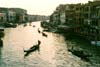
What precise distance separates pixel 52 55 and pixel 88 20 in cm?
3819

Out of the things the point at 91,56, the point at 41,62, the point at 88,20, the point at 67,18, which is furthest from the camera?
the point at 67,18

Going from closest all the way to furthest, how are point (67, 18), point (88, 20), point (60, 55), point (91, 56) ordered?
point (91, 56) → point (60, 55) → point (88, 20) → point (67, 18)

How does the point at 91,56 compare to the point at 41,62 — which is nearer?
the point at 41,62

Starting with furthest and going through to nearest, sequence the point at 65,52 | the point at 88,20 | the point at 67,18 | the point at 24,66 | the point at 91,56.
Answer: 1. the point at 67,18
2. the point at 88,20
3. the point at 65,52
4. the point at 91,56
5. the point at 24,66

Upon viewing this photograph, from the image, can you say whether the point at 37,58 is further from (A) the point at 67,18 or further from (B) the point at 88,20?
(A) the point at 67,18

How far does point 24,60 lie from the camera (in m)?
50.9

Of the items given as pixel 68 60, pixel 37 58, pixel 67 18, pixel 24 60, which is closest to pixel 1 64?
pixel 24 60

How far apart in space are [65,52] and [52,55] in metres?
4.10

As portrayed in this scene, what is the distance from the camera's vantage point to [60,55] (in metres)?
56.5

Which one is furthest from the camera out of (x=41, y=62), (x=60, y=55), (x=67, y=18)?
(x=67, y=18)

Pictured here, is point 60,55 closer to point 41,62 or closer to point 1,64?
point 41,62

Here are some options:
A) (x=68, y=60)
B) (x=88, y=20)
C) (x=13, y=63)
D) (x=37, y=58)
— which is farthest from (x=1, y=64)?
(x=88, y=20)

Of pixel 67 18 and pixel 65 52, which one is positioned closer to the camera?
pixel 65 52

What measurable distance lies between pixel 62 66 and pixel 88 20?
159ft
